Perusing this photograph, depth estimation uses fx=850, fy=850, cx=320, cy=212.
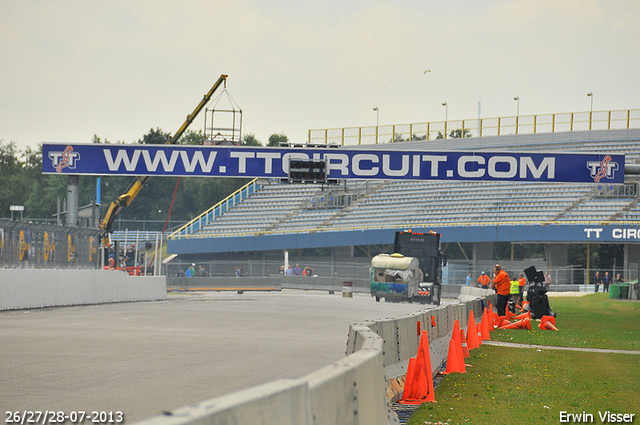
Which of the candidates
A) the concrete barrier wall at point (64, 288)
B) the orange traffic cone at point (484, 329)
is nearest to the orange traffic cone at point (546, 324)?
the orange traffic cone at point (484, 329)

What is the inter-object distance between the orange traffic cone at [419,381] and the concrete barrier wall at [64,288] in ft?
49.6

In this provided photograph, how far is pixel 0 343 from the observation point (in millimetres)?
13641

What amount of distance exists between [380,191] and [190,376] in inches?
2246

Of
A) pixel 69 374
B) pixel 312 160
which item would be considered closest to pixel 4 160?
pixel 312 160

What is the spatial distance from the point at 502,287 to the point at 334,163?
10051 millimetres

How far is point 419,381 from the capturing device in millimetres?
9922

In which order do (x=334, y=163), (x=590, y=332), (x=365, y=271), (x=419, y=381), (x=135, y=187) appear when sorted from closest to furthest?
(x=419, y=381) < (x=590, y=332) < (x=334, y=163) < (x=135, y=187) < (x=365, y=271)

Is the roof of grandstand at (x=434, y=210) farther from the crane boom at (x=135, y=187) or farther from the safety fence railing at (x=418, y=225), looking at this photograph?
the crane boom at (x=135, y=187)

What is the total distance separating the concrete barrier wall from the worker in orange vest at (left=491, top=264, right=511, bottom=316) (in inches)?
506

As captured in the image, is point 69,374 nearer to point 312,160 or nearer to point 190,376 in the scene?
point 190,376

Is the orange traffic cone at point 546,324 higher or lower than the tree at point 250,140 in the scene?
lower

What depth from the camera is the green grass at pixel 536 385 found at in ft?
29.5

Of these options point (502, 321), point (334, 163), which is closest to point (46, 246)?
point (334, 163)

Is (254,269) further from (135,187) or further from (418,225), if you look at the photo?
(418,225)
